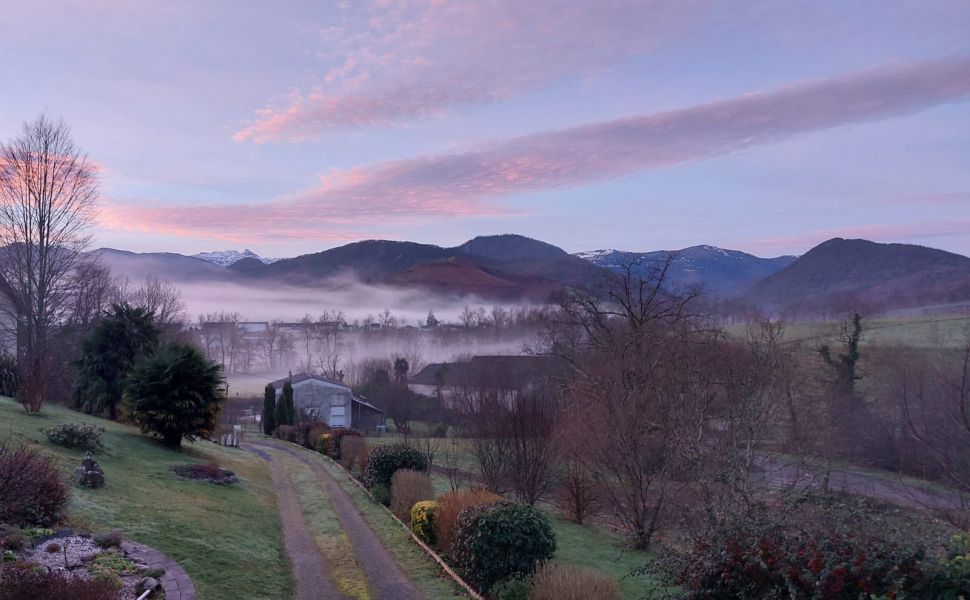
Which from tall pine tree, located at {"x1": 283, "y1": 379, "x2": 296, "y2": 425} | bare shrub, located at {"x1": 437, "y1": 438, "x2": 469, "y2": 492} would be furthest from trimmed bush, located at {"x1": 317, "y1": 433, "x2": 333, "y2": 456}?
tall pine tree, located at {"x1": 283, "y1": 379, "x2": 296, "y2": 425}

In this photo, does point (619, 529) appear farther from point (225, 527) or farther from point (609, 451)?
point (225, 527)

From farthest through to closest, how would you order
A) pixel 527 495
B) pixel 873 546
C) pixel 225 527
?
1. pixel 527 495
2. pixel 225 527
3. pixel 873 546

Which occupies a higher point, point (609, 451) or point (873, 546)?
point (873, 546)

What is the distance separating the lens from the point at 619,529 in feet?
60.7

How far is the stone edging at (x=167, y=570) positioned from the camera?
26.0ft

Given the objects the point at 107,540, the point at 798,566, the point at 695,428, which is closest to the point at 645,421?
the point at 695,428

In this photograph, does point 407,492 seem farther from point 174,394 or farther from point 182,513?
point 174,394

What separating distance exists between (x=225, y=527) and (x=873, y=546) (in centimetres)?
1084

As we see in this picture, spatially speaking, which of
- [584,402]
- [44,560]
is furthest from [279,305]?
[44,560]

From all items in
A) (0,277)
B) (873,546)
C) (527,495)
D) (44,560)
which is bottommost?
(527,495)

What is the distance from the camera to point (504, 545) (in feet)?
31.4

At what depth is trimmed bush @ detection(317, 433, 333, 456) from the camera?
31.2 m

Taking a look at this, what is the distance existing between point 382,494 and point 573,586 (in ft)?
34.4

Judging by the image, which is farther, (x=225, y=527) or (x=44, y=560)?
(x=225, y=527)
